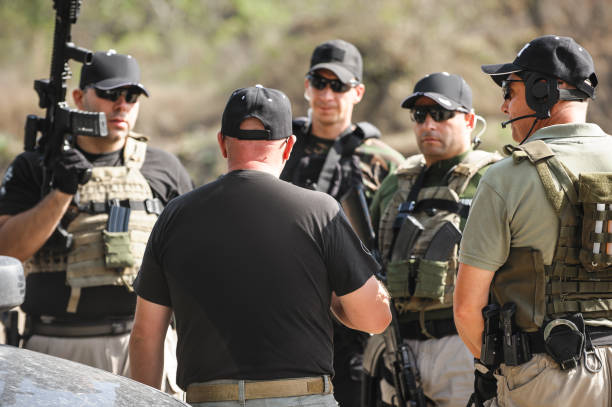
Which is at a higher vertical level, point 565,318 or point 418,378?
point 565,318

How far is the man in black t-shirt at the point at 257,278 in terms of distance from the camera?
259 centimetres

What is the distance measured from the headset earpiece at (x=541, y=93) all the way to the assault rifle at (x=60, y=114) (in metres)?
2.28

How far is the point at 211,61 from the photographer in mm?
22484

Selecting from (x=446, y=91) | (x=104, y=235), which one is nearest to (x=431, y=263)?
(x=446, y=91)

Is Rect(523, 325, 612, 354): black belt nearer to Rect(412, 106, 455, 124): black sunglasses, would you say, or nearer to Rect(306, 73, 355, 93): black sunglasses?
Rect(412, 106, 455, 124): black sunglasses

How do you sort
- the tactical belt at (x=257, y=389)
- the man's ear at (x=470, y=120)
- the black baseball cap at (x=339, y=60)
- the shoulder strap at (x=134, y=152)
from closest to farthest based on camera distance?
the tactical belt at (x=257, y=389) → the shoulder strap at (x=134, y=152) → the man's ear at (x=470, y=120) → the black baseball cap at (x=339, y=60)

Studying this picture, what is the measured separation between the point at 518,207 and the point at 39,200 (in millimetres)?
2760

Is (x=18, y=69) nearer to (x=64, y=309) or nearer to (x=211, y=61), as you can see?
(x=211, y=61)

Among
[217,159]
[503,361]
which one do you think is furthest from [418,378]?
[217,159]

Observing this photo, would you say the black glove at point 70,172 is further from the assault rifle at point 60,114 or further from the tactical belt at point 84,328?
the tactical belt at point 84,328

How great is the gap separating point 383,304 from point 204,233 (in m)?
Result: 0.74

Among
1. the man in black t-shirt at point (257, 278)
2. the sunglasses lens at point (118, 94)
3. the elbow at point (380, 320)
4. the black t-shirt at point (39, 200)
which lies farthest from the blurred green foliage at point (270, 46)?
the elbow at point (380, 320)

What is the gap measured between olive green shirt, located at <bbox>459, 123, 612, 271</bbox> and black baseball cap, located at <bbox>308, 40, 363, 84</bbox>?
234cm

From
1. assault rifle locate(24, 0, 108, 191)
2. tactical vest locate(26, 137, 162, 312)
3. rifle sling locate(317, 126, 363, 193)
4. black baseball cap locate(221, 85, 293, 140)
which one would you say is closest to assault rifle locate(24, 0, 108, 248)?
assault rifle locate(24, 0, 108, 191)
